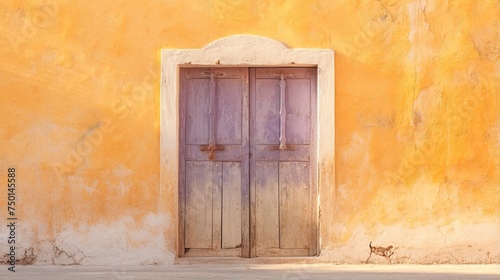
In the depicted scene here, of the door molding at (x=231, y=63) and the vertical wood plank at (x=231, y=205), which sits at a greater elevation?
the door molding at (x=231, y=63)

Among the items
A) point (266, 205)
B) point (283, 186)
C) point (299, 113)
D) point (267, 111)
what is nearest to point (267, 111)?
point (267, 111)

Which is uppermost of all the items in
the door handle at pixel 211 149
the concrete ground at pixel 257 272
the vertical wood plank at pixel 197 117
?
the vertical wood plank at pixel 197 117

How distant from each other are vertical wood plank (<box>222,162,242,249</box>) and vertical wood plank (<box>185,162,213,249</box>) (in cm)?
13

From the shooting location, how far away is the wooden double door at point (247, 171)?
6.21m

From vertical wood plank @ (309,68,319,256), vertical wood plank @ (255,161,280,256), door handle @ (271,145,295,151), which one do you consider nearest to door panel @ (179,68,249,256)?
vertical wood plank @ (255,161,280,256)

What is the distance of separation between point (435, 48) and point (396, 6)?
1.71 ft

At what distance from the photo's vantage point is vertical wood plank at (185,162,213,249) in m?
6.22

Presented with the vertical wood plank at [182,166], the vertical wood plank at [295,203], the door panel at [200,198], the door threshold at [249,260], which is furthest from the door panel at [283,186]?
the vertical wood plank at [182,166]

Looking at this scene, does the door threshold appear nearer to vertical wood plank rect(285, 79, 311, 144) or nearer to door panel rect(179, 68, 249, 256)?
door panel rect(179, 68, 249, 256)

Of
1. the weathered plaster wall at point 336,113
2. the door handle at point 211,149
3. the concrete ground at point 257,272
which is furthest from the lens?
the door handle at point 211,149

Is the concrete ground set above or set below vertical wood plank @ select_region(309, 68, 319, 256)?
below

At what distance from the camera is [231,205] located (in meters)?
6.22

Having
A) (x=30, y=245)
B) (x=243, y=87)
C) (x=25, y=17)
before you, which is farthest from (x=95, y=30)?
(x=30, y=245)

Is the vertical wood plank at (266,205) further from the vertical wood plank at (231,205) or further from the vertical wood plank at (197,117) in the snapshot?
the vertical wood plank at (197,117)
